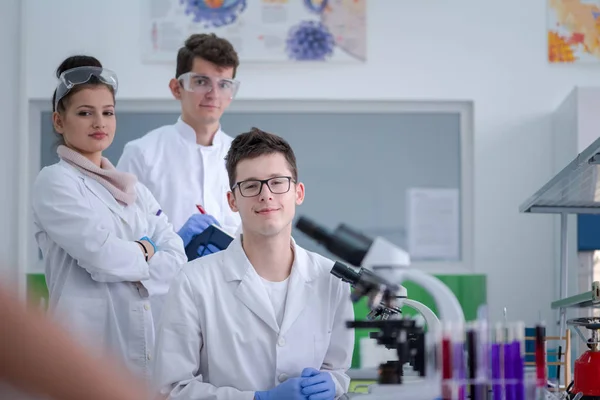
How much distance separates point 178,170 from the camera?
3.29 m

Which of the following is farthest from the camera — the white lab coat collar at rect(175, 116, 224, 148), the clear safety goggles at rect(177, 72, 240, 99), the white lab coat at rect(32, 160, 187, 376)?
the white lab coat collar at rect(175, 116, 224, 148)

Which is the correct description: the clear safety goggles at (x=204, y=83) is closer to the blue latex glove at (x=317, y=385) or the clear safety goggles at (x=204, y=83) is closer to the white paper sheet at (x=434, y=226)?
the blue latex glove at (x=317, y=385)

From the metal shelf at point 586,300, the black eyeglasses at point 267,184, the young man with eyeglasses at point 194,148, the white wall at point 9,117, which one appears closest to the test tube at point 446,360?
the metal shelf at point 586,300

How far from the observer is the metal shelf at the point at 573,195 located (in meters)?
2.06

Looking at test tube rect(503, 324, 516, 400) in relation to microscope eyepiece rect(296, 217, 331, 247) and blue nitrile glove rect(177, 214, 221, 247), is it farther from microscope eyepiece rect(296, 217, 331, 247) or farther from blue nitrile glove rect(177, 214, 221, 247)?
blue nitrile glove rect(177, 214, 221, 247)

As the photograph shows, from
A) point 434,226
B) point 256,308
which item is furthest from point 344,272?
point 434,226

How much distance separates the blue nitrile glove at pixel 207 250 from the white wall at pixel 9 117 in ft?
8.14

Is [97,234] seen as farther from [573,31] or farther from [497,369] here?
[573,31]

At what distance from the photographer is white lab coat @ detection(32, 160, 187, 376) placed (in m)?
2.47

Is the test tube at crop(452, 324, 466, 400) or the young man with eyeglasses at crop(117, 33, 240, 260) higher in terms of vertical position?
the young man with eyeglasses at crop(117, 33, 240, 260)

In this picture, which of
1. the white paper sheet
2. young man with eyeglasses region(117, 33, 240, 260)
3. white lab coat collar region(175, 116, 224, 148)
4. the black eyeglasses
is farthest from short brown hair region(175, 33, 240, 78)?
the white paper sheet

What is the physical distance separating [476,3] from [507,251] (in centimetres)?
144

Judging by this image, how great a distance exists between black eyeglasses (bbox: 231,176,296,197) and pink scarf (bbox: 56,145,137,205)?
616 mm

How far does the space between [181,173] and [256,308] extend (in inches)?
50.3
